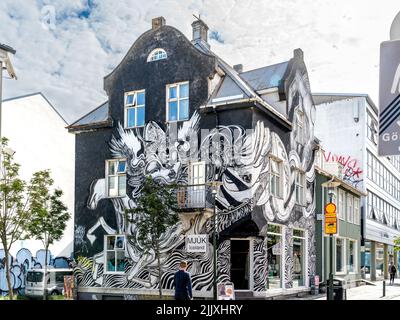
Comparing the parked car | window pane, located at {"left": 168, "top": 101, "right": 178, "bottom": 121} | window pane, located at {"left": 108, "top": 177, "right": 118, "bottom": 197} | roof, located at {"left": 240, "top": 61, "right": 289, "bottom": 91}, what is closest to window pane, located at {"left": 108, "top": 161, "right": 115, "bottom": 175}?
window pane, located at {"left": 108, "top": 177, "right": 118, "bottom": 197}

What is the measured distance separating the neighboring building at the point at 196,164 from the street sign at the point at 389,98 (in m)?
14.5

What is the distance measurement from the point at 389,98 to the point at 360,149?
1327 inches

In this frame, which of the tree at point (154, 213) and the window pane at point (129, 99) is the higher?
the window pane at point (129, 99)

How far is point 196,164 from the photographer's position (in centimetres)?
2066

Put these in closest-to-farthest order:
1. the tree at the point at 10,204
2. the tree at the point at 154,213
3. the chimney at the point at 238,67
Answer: the tree at the point at 10,204
the tree at the point at 154,213
the chimney at the point at 238,67

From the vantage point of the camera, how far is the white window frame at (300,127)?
2417 cm

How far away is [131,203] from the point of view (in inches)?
868

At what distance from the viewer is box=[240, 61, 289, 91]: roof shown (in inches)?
856

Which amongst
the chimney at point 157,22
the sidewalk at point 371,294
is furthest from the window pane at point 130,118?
the sidewalk at point 371,294

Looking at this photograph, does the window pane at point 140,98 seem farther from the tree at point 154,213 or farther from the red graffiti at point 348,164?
the red graffiti at point 348,164

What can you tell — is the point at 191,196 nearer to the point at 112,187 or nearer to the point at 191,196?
the point at 191,196

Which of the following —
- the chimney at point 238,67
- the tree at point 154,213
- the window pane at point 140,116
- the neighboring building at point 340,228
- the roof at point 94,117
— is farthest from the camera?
the neighboring building at point 340,228
